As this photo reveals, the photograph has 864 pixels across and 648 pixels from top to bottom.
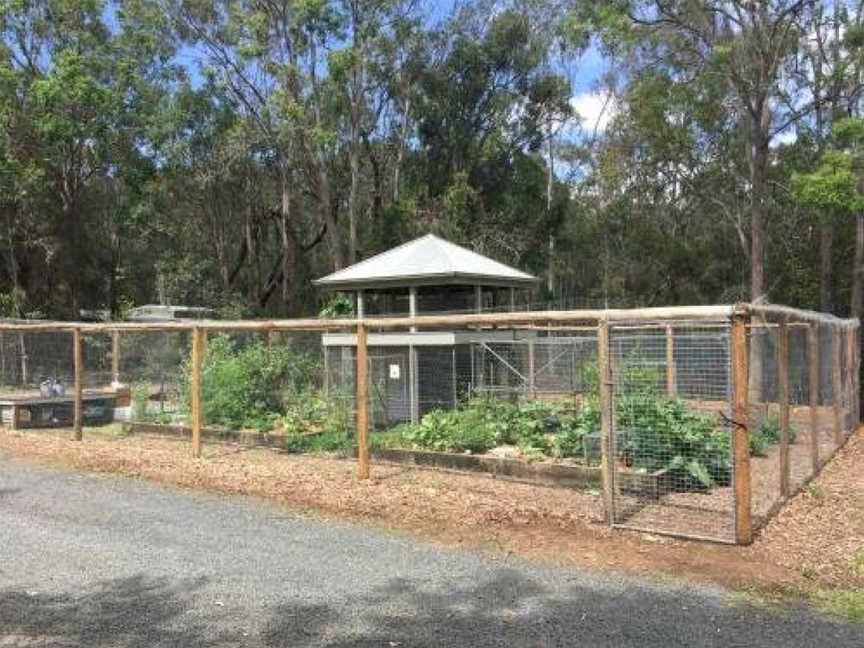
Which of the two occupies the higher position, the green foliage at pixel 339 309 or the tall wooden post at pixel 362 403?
the green foliage at pixel 339 309

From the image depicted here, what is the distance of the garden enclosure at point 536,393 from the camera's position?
7.95m

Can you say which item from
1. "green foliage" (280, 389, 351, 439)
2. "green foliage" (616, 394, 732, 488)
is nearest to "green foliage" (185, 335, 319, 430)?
"green foliage" (280, 389, 351, 439)

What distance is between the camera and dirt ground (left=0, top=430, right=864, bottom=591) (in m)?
6.59

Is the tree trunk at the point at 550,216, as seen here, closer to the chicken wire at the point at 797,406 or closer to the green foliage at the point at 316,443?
the chicken wire at the point at 797,406

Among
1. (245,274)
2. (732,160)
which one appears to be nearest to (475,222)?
(732,160)

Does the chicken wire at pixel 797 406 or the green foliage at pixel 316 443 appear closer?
the chicken wire at pixel 797 406

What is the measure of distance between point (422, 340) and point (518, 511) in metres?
4.75

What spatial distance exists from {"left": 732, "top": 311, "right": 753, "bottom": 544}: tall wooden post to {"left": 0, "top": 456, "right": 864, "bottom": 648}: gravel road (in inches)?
16.1

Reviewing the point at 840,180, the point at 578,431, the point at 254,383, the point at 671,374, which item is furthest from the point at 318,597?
the point at 840,180

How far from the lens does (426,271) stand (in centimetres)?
1488

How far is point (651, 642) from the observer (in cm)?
498

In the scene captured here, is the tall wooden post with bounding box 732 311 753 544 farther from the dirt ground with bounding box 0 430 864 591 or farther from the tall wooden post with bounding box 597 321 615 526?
the tall wooden post with bounding box 597 321 615 526

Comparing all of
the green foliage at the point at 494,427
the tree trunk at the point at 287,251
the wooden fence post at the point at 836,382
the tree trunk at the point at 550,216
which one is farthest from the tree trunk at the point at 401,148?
the green foliage at the point at 494,427

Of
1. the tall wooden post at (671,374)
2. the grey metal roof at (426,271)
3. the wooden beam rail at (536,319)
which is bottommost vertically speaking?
the tall wooden post at (671,374)
